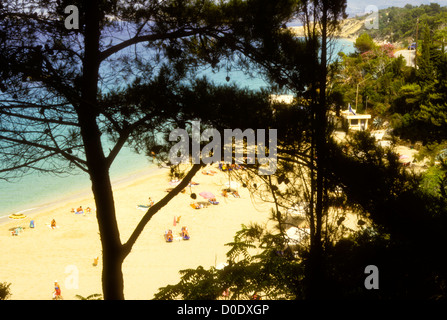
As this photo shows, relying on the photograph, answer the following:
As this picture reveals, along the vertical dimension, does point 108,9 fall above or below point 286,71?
above

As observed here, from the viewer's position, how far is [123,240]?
12.4 metres

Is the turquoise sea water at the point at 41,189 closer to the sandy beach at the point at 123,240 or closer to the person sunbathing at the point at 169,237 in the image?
the sandy beach at the point at 123,240

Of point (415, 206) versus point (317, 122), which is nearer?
Result: point (415, 206)

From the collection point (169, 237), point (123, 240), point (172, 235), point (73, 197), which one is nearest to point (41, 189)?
point (73, 197)

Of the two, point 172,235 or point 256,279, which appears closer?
point 256,279

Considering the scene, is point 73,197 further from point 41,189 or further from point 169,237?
point 169,237

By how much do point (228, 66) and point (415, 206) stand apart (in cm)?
212

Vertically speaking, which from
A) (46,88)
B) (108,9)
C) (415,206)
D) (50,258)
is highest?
(108,9)

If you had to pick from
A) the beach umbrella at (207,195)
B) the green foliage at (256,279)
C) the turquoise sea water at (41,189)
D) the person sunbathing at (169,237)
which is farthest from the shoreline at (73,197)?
the green foliage at (256,279)

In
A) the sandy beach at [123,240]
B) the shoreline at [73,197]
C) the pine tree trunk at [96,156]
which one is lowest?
the sandy beach at [123,240]

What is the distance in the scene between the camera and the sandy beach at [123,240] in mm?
10430
